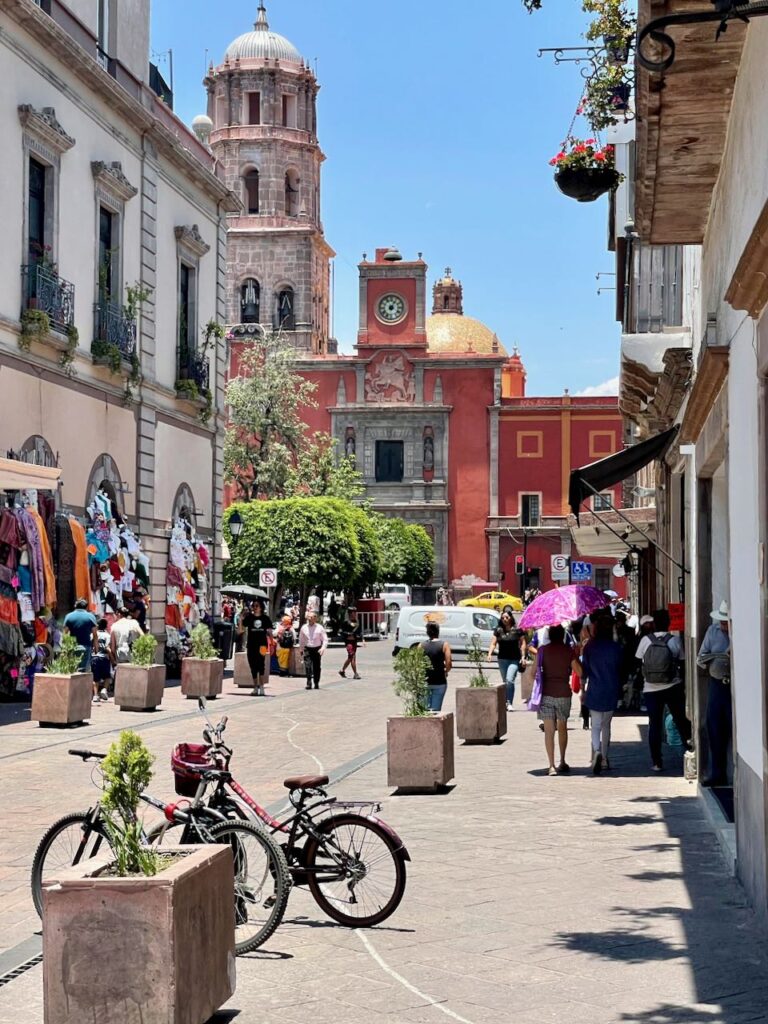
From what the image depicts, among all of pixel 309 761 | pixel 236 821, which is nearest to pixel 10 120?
pixel 309 761

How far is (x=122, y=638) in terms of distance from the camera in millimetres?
24578

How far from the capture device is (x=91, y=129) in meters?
26.1

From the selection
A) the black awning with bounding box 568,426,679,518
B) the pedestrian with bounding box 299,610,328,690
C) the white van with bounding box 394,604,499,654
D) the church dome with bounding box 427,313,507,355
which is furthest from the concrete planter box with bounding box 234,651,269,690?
the church dome with bounding box 427,313,507,355

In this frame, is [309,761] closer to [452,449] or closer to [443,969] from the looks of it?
[443,969]

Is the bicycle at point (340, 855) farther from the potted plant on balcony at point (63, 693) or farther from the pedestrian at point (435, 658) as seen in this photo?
the potted plant on balcony at point (63, 693)

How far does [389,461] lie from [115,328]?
48.9 m

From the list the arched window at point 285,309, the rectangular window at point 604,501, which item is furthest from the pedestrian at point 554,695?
the arched window at point 285,309

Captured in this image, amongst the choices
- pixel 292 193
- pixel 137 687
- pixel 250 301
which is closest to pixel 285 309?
pixel 250 301

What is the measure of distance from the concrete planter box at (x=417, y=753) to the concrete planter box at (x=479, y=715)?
464 cm

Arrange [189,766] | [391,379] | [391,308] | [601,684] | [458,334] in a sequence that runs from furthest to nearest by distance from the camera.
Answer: [458,334]
[391,308]
[391,379]
[601,684]
[189,766]

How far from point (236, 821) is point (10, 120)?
57.4 ft

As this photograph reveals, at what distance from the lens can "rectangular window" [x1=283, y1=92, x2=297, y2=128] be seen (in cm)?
7581

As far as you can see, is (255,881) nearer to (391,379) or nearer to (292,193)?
(391,379)

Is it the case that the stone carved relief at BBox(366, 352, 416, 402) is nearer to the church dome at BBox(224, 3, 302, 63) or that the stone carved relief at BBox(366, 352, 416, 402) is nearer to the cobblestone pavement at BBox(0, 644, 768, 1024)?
the church dome at BBox(224, 3, 302, 63)
